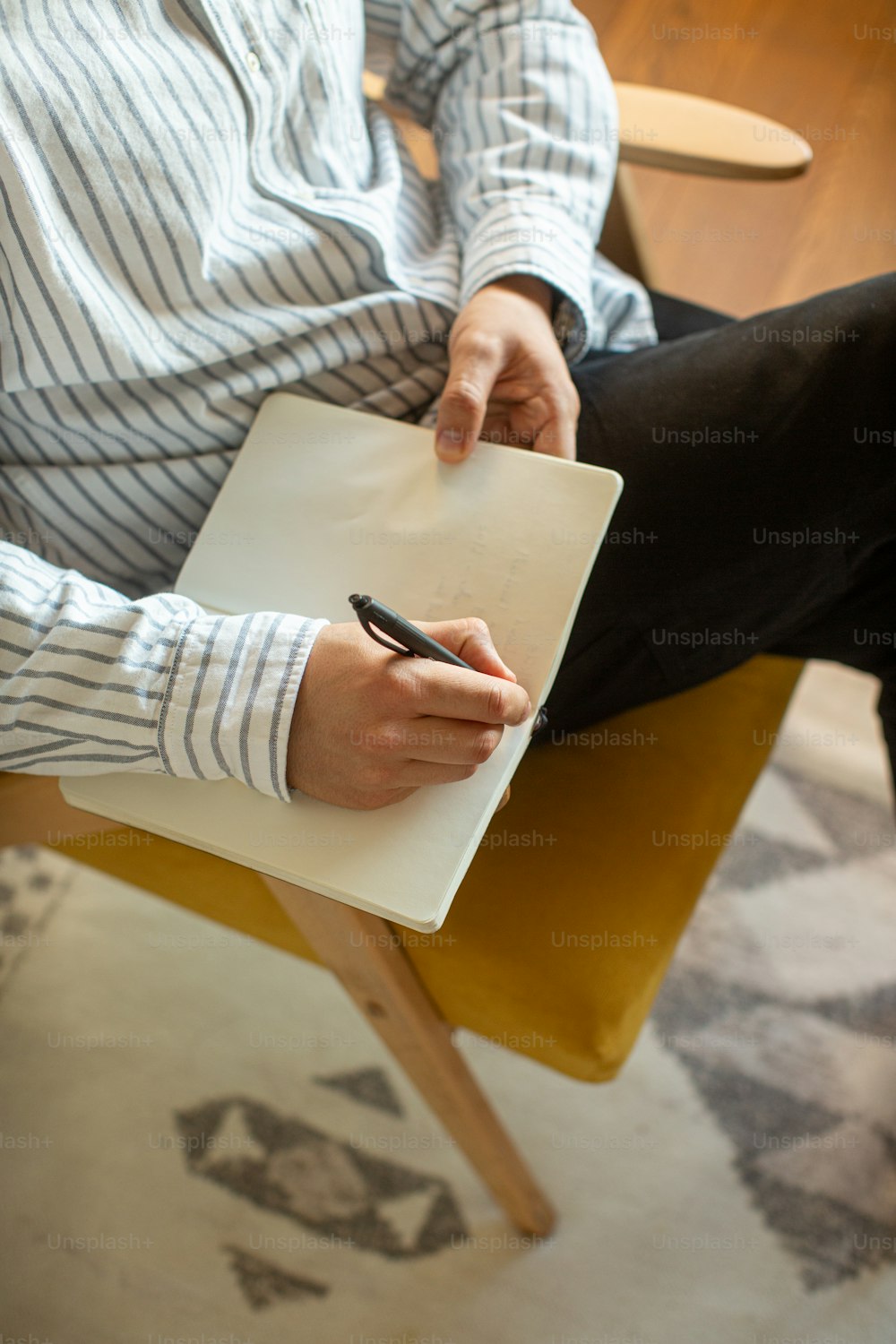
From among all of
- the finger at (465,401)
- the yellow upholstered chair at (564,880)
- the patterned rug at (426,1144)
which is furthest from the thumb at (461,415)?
the patterned rug at (426,1144)

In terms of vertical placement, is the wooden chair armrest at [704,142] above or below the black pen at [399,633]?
above

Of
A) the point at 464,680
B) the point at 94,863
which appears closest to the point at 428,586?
the point at 464,680

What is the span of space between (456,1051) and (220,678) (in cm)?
35

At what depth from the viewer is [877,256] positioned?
4.39 feet

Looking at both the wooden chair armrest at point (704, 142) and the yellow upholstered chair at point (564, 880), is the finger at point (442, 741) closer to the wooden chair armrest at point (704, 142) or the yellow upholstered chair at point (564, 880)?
the yellow upholstered chair at point (564, 880)

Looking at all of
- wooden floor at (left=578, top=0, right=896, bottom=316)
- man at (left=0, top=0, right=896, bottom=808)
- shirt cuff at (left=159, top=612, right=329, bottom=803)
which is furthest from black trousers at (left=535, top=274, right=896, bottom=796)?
wooden floor at (left=578, top=0, right=896, bottom=316)

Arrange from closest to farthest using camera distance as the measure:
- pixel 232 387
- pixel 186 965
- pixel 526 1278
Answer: pixel 232 387 < pixel 526 1278 < pixel 186 965

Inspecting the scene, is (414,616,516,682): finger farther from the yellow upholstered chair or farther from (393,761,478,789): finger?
the yellow upholstered chair

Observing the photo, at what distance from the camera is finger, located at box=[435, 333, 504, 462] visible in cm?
55

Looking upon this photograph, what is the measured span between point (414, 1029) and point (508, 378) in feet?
1.40

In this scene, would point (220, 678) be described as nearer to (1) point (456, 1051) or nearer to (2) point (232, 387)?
(2) point (232, 387)

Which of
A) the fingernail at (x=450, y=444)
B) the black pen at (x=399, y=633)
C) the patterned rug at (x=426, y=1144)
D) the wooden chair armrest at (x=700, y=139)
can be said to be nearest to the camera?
the black pen at (x=399, y=633)

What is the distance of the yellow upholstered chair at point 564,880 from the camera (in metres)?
0.60

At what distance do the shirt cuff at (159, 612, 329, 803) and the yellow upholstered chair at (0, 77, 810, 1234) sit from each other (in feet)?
0.28
